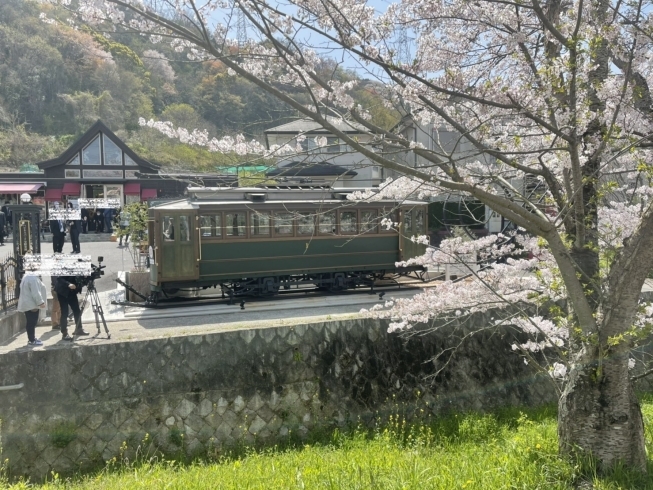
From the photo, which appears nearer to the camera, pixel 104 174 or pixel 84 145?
pixel 84 145

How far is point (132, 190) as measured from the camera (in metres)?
27.0

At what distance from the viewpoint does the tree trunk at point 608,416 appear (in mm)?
3834

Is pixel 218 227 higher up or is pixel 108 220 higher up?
pixel 108 220

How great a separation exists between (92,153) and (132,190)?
2.70 m

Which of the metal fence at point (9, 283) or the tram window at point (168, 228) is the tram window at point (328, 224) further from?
the metal fence at point (9, 283)

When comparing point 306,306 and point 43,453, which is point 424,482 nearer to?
point 43,453

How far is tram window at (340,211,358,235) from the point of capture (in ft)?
39.5

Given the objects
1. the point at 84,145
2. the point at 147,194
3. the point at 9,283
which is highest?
the point at 84,145

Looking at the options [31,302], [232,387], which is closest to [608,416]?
[232,387]

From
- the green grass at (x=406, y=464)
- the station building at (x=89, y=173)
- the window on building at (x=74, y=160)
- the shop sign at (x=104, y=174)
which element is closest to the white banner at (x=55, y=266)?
the green grass at (x=406, y=464)

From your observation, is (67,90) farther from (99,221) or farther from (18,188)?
(99,221)

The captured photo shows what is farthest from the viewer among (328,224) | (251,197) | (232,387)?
(328,224)

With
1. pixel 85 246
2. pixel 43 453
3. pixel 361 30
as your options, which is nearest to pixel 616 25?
pixel 361 30

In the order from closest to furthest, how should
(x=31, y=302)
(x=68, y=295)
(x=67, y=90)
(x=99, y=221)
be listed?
(x=31, y=302) → (x=68, y=295) → (x=99, y=221) → (x=67, y=90)
